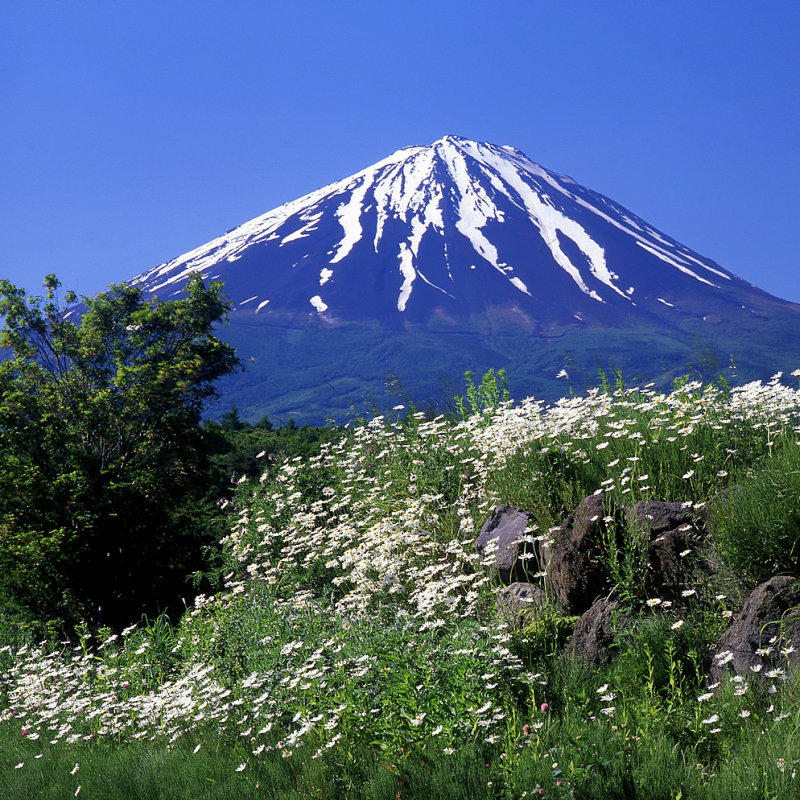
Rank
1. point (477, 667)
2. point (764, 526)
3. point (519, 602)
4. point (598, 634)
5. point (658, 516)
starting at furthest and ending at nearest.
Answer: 1. point (519, 602)
2. point (658, 516)
3. point (598, 634)
4. point (764, 526)
5. point (477, 667)

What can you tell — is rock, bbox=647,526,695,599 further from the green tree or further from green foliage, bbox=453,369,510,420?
the green tree

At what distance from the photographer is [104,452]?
34.8ft

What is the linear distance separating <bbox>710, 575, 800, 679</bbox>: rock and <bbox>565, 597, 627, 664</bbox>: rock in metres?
0.56

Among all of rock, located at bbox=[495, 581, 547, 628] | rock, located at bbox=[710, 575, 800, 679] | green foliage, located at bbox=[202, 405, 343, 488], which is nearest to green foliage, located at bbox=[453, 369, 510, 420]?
green foliage, located at bbox=[202, 405, 343, 488]

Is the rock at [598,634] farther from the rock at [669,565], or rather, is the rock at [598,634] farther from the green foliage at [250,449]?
the green foliage at [250,449]

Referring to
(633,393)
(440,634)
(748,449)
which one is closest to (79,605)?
(440,634)

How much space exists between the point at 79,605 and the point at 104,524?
1020mm

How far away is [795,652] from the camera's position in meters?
3.75

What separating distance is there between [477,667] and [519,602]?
1.10 metres

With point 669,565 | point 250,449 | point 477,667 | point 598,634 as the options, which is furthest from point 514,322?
point 477,667

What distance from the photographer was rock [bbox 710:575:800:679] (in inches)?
150

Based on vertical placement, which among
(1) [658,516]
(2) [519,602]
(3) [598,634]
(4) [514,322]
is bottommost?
(3) [598,634]

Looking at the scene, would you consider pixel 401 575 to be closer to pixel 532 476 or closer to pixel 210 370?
pixel 532 476

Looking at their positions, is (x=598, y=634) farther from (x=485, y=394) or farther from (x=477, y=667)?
(x=485, y=394)
